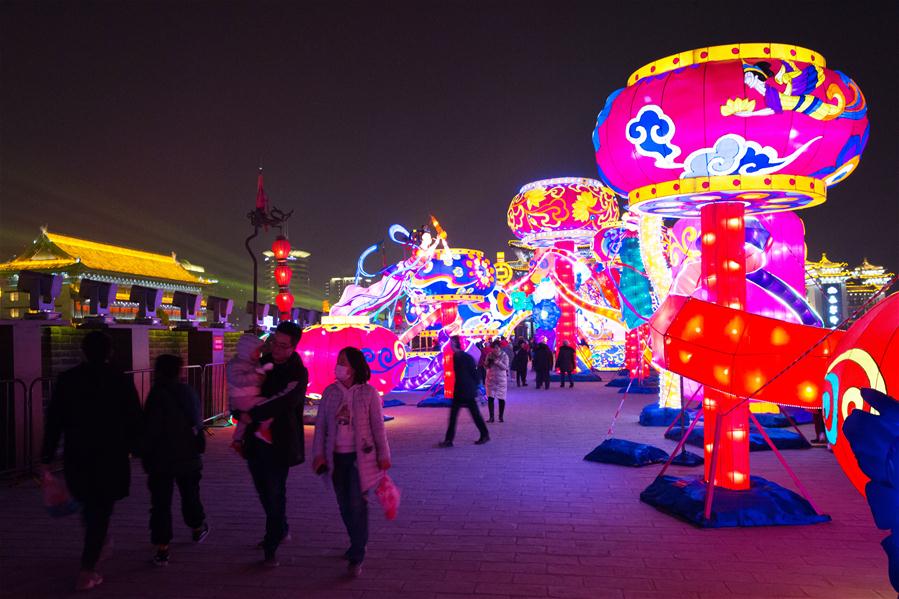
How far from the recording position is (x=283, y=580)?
4473 mm

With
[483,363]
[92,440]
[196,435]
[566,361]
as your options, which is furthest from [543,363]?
[92,440]

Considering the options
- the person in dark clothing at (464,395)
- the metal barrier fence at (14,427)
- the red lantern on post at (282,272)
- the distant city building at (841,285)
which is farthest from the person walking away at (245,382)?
the distant city building at (841,285)

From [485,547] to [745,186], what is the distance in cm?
347

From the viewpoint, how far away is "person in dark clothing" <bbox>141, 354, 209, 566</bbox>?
4.82m

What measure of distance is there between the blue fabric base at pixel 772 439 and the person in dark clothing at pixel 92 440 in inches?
279

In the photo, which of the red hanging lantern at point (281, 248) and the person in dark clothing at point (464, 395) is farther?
the red hanging lantern at point (281, 248)

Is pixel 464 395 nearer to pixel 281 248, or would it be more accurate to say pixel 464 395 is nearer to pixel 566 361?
pixel 281 248

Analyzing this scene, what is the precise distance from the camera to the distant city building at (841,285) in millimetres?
23375

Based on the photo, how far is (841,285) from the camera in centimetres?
2373

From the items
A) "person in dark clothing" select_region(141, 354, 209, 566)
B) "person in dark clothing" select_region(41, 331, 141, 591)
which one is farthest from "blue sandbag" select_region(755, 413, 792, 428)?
"person in dark clothing" select_region(41, 331, 141, 591)

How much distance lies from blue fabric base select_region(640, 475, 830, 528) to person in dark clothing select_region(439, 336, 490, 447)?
3.73 metres

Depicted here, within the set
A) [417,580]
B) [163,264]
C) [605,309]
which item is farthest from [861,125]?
[163,264]

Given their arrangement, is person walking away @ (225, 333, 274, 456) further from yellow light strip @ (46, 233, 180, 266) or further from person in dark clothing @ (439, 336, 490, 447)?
yellow light strip @ (46, 233, 180, 266)

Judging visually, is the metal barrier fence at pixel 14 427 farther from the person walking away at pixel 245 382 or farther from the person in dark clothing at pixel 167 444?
the person walking away at pixel 245 382
